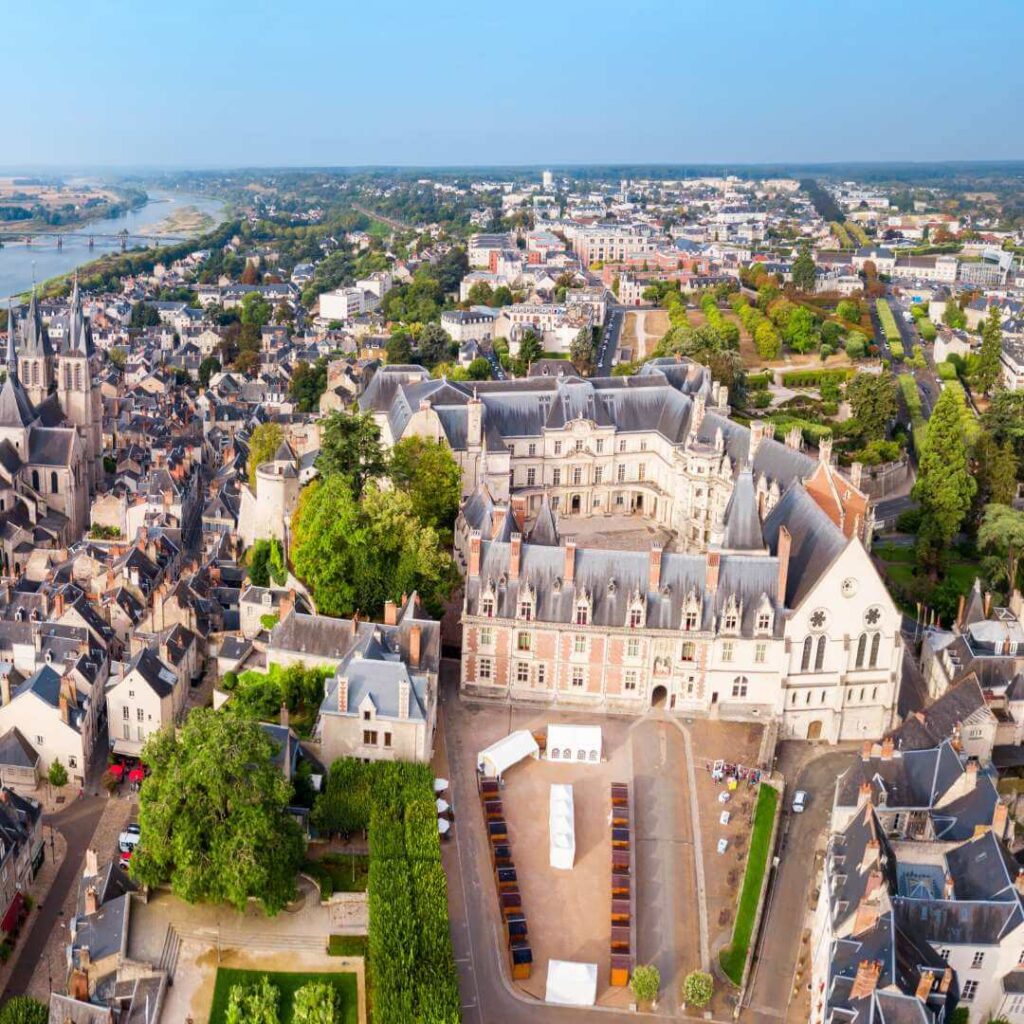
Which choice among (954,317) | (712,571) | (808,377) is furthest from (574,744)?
(954,317)

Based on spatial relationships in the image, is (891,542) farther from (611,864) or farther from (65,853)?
(65,853)

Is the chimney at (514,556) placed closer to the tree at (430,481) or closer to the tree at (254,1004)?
the tree at (430,481)

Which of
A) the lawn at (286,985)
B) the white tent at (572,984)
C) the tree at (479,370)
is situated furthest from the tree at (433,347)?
the white tent at (572,984)

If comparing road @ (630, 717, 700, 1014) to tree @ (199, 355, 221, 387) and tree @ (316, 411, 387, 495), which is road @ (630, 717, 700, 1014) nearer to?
tree @ (316, 411, 387, 495)

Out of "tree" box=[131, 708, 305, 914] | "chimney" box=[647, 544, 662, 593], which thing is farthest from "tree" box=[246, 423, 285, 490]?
"tree" box=[131, 708, 305, 914]

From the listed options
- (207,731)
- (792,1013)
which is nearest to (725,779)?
(792,1013)

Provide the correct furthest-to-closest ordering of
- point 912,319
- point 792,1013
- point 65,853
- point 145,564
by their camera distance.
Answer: point 912,319 < point 145,564 < point 65,853 < point 792,1013
